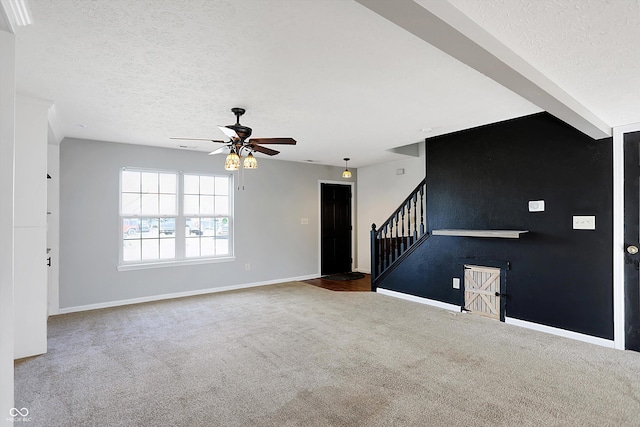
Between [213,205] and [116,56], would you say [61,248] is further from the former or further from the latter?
[116,56]

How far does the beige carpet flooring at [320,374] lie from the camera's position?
226cm

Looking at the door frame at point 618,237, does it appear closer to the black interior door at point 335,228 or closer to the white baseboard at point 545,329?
the white baseboard at point 545,329

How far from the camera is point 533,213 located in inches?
155

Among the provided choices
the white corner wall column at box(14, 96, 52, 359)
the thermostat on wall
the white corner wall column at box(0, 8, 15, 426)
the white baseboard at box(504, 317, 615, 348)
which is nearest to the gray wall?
the white corner wall column at box(14, 96, 52, 359)

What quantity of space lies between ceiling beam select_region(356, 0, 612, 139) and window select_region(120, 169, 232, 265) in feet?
16.4

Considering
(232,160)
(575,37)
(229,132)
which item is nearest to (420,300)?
(232,160)

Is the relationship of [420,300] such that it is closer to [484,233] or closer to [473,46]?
[484,233]

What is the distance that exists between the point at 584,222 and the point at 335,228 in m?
4.83

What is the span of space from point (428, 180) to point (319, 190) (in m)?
2.84

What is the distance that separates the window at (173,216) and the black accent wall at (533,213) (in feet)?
12.1

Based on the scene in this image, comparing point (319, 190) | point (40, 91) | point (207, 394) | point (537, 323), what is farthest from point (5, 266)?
point (319, 190)

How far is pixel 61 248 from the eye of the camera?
4.70 metres

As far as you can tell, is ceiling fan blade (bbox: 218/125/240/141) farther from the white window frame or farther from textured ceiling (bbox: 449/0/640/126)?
the white window frame

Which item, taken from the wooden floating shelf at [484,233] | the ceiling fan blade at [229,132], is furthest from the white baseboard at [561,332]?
the ceiling fan blade at [229,132]
